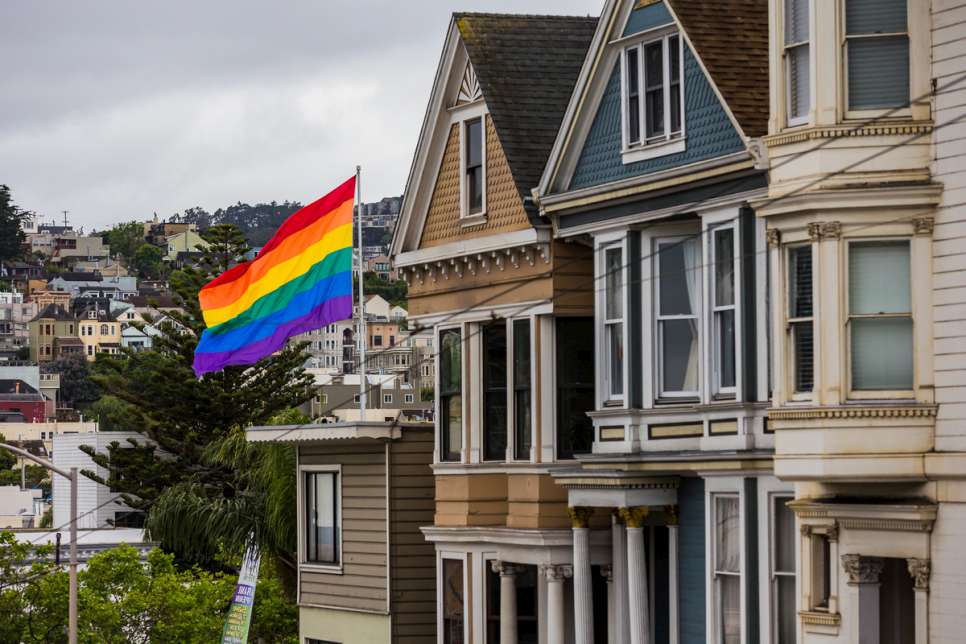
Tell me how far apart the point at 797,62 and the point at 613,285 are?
18.3 feet

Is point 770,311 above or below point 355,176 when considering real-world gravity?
below

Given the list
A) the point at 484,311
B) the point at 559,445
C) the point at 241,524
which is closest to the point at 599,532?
the point at 559,445

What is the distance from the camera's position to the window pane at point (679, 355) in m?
26.6

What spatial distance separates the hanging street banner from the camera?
36.0 meters

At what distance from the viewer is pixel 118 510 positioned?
299 feet

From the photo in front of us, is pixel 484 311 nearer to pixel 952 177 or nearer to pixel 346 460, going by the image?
pixel 346 460

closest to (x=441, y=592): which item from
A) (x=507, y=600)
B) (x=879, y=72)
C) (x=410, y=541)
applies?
(x=507, y=600)

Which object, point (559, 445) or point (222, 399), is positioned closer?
point (559, 445)

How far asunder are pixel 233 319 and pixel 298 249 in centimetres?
147

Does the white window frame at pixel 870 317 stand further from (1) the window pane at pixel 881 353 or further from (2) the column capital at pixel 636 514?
(2) the column capital at pixel 636 514

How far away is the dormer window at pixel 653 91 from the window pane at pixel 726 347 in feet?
7.62

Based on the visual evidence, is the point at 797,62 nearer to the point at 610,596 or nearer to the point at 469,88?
the point at 610,596

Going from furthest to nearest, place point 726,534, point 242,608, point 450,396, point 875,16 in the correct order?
point 242,608
point 450,396
point 726,534
point 875,16

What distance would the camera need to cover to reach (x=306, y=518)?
37219 mm
